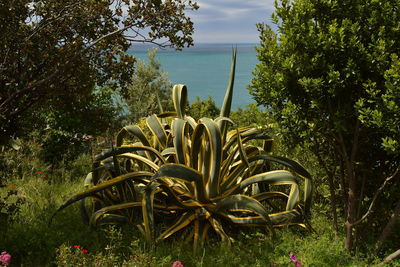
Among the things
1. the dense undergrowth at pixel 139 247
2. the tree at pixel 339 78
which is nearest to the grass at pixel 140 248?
the dense undergrowth at pixel 139 247

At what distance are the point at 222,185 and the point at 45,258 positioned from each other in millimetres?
1903

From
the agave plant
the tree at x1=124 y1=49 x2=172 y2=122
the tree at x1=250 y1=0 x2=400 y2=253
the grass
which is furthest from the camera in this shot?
the tree at x1=124 y1=49 x2=172 y2=122

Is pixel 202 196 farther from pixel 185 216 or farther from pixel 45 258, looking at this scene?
pixel 45 258

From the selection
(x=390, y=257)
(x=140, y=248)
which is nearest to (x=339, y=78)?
(x=390, y=257)

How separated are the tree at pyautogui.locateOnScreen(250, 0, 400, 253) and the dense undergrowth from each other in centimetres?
41

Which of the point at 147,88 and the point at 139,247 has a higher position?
the point at 147,88

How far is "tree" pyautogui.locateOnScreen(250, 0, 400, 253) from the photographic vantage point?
3.30 m

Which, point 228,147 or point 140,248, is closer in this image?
point 140,248

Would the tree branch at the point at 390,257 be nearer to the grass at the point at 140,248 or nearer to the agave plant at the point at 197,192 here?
the grass at the point at 140,248

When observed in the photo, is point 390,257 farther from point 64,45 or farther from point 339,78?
point 64,45

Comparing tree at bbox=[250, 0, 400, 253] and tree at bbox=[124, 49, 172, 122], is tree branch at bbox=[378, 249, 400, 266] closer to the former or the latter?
tree at bbox=[250, 0, 400, 253]

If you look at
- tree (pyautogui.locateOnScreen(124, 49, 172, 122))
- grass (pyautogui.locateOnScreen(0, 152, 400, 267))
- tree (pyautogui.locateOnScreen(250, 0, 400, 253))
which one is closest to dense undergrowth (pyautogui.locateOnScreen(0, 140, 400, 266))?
grass (pyautogui.locateOnScreen(0, 152, 400, 267))

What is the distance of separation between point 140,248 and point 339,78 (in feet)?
7.26

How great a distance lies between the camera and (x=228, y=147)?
475cm
